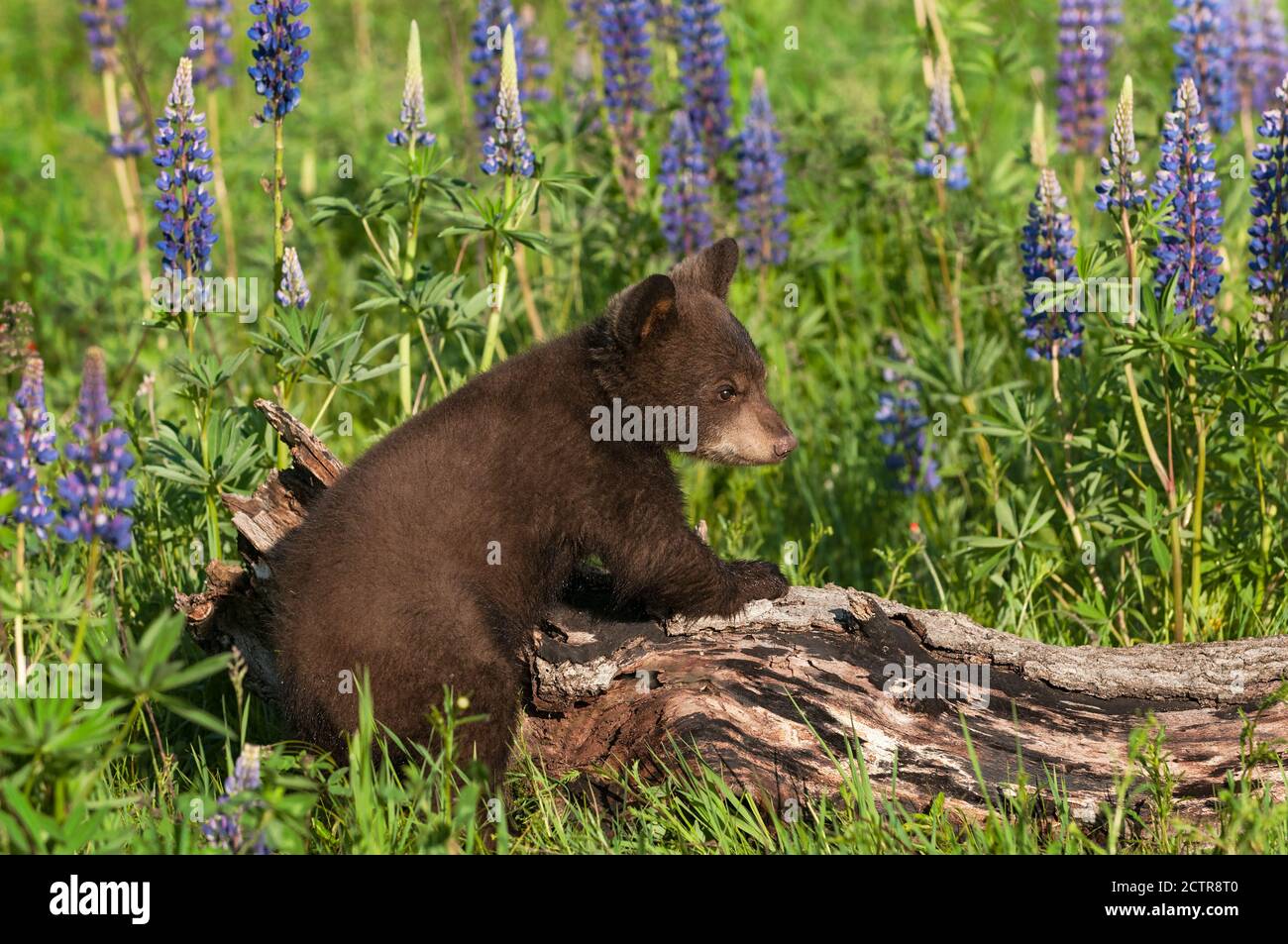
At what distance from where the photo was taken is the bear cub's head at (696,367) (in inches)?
176

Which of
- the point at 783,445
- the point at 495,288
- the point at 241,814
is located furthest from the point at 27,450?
the point at 783,445

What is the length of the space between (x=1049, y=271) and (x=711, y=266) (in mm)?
1227

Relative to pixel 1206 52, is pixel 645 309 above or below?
below

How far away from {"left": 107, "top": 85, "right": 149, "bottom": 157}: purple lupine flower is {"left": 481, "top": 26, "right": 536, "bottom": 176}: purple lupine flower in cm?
200

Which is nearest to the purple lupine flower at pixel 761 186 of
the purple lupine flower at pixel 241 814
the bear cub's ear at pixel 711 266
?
the bear cub's ear at pixel 711 266

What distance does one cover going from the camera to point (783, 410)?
6.71 m

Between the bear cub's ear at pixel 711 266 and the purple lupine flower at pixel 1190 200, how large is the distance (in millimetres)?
1449

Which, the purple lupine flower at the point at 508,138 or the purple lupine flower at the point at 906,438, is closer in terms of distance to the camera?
the purple lupine flower at the point at 508,138

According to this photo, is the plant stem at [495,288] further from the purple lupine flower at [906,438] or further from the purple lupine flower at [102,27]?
the purple lupine flower at [102,27]

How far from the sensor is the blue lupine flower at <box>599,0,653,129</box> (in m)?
6.91

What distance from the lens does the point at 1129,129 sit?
4688 mm

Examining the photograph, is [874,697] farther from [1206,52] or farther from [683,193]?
[1206,52]

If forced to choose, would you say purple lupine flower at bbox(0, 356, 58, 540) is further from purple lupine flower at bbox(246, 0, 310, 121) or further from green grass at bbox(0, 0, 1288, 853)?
purple lupine flower at bbox(246, 0, 310, 121)

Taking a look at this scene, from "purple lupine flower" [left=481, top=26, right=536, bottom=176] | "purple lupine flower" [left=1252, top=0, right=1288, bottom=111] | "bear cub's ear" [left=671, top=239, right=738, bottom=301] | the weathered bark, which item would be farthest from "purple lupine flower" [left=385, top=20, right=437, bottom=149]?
"purple lupine flower" [left=1252, top=0, right=1288, bottom=111]
